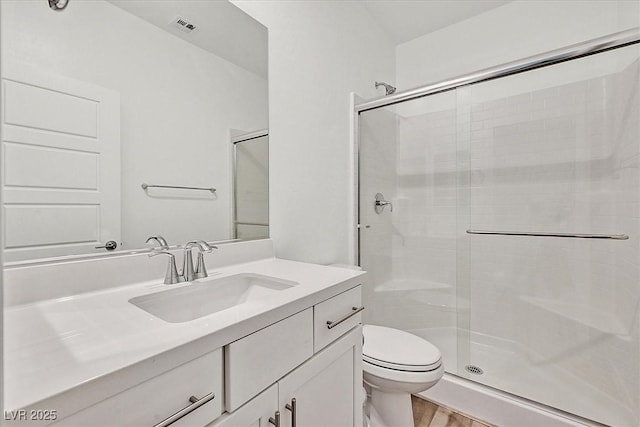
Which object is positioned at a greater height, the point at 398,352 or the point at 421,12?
the point at 421,12

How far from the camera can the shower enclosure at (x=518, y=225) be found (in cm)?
161

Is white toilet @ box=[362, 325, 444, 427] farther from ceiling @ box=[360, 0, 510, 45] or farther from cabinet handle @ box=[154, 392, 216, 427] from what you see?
ceiling @ box=[360, 0, 510, 45]

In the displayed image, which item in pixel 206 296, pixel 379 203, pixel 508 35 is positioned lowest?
pixel 206 296

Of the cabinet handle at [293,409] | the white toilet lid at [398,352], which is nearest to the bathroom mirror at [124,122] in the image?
the cabinet handle at [293,409]

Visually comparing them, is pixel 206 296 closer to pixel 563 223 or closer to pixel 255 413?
pixel 255 413

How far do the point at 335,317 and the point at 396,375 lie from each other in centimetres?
52

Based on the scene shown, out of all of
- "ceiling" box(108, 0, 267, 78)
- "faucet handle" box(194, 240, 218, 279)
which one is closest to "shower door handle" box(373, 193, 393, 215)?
"ceiling" box(108, 0, 267, 78)

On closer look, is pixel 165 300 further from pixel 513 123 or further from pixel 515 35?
pixel 515 35

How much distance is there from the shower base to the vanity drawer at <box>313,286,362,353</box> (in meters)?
1.04

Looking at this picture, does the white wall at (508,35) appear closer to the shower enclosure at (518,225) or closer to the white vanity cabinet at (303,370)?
the shower enclosure at (518,225)

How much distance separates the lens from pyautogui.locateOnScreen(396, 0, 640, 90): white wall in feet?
5.87

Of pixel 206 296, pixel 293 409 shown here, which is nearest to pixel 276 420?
pixel 293 409

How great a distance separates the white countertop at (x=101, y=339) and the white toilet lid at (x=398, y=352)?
0.60 metres

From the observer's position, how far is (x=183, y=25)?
1.12 meters
